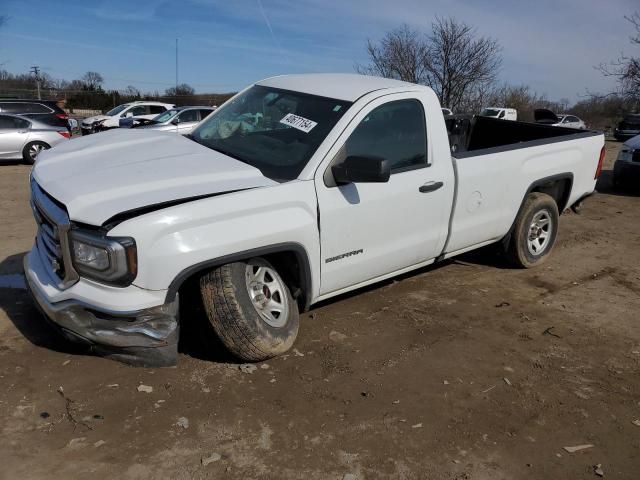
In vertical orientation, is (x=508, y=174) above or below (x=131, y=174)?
below

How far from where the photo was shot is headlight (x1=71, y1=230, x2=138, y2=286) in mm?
2904

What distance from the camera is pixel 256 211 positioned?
3326 mm

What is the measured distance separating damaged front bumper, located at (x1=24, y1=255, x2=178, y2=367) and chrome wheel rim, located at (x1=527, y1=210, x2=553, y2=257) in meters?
3.89

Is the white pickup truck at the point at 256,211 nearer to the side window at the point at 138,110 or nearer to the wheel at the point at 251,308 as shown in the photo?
the wheel at the point at 251,308

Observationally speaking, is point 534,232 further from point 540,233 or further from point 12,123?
point 12,123

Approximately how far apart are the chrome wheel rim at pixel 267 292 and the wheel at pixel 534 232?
9.37 feet

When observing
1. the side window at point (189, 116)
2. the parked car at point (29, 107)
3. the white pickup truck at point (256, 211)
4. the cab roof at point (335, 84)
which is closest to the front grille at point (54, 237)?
the white pickup truck at point (256, 211)

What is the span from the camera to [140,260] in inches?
116

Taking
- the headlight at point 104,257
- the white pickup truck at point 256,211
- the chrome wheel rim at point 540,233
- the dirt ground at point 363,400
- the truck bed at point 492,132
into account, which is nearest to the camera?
the dirt ground at point 363,400

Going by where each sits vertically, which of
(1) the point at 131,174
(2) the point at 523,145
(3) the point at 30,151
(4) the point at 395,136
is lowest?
(3) the point at 30,151

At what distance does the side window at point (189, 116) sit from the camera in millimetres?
16703

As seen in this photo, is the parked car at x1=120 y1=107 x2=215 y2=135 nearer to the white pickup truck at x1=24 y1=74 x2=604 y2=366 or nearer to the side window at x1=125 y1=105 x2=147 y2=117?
the side window at x1=125 y1=105 x2=147 y2=117

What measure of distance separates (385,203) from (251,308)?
49.3 inches

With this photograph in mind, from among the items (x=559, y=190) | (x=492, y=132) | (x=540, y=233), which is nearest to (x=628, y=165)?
(x=492, y=132)
